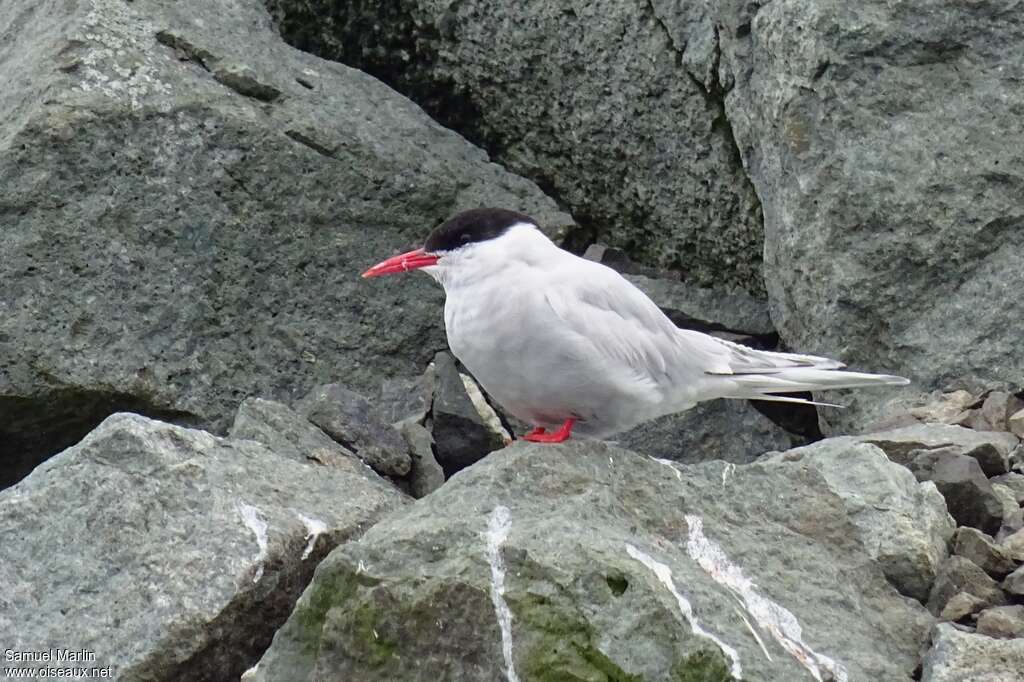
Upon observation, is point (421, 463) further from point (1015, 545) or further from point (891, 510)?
point (1015, 545)

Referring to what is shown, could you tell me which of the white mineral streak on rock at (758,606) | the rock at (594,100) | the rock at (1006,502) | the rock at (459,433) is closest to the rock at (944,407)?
the rock at (1006,502)

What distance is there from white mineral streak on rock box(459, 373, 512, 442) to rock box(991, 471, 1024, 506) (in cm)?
212

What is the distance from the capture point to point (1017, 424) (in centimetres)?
681

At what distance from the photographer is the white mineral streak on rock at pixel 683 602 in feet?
14.1

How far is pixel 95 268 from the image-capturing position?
7383mm

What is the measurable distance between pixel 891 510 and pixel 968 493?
0.69m

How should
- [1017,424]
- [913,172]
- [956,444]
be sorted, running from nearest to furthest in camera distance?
[956,444]
[1017,424]
[913,172]

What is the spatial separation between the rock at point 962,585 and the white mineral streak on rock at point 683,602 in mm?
1193

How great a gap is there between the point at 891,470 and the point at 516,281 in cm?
151

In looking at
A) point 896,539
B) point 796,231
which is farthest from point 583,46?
point 896,539

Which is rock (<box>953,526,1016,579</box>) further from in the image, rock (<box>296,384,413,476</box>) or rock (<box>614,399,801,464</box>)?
rock (<box>296,384,413,476</box>)

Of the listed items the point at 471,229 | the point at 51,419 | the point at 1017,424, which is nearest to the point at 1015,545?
the point at 1017,424

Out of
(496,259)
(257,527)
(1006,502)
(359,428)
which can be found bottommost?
(359,428)

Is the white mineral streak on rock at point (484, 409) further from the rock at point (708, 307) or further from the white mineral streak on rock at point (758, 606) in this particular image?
the white mineral streak on rock at point (758, 606)
